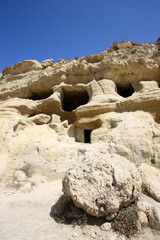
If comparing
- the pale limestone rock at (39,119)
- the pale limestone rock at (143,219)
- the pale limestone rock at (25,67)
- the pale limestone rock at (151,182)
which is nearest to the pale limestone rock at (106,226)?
the pale limestone rock at (143,219)

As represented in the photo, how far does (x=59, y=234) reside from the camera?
195cm

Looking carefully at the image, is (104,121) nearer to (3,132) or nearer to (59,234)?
(3,132)

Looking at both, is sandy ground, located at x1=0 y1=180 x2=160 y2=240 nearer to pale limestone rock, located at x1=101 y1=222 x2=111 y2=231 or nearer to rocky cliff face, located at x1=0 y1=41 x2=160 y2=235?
pale limestone rock, located at x1=101 y1=222 x2=111 y2=231

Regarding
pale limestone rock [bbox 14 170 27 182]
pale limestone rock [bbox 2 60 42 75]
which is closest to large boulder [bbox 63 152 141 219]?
pale limestone rock [bbox 14 170 27 182]

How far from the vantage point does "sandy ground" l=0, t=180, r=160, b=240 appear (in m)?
1.91

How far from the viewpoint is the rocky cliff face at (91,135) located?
7.43 feet

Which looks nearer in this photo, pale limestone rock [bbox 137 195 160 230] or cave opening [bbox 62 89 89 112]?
pale limestone rock [bbox 137 195 160 230]

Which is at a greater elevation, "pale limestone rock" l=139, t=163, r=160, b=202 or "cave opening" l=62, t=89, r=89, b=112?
"cave opening" l=62, t=89, r=89, b=112

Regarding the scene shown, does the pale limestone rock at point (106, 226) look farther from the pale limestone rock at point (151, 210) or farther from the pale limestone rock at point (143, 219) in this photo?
the pale limestone rock at point (151, 210)

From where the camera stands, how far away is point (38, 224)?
218 cm

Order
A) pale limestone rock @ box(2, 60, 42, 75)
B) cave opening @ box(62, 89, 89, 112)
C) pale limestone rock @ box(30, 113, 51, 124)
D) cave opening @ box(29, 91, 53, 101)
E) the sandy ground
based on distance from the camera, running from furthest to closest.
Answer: pale limestone rock @ box(2, 60, 42, 75)
cave opening @ box(29, 91, 53, 101)
cave opening @ box(62, 89, 89, 112)
pale limestone rock @ box(30, 113, 51, 124)
the sandy ground

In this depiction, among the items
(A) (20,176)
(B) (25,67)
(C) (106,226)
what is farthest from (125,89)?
(B) (25,67)

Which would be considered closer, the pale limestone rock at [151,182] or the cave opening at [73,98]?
the pale limestone rock at [151,182]

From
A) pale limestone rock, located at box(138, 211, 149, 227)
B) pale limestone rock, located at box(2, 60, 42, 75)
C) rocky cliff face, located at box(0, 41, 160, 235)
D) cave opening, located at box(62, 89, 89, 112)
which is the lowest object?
pale limestone rock, located at box(138, 211, 149, 227)
